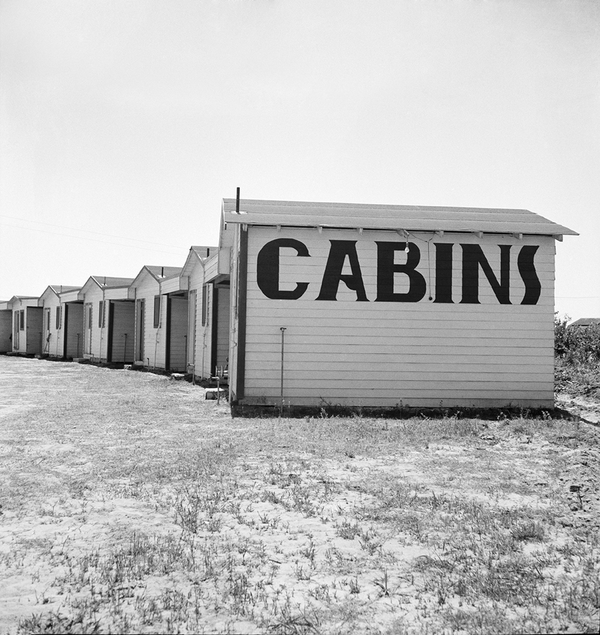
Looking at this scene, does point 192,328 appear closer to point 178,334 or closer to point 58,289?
point 178,334

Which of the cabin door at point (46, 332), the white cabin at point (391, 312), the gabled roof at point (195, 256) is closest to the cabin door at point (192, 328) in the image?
the gabled roof at point (195, 256)

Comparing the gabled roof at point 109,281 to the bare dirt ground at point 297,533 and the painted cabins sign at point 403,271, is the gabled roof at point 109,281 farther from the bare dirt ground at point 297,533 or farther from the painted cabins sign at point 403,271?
the bare dirt ground at point 297,533

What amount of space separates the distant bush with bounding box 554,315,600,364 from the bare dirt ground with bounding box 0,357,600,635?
14.9 m

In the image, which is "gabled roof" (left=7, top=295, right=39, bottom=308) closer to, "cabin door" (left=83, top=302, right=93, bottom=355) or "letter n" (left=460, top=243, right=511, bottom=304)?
"cabin door" (left=83, top=302, right=93, bottom=355)

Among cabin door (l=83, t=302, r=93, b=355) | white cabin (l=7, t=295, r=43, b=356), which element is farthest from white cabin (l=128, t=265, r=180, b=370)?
white cabin (l=7, t=295, r=43, b=356)

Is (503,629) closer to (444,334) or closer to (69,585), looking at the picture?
(69,585)

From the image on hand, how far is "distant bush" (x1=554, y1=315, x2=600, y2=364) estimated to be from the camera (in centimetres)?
2327

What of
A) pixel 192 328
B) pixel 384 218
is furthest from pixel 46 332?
pixel 384 218

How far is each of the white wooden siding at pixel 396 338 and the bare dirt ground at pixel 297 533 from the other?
357 cm

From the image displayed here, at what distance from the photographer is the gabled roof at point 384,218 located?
1323cm

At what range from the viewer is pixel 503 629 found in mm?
3492

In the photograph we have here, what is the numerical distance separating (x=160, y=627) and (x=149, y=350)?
22.4 m

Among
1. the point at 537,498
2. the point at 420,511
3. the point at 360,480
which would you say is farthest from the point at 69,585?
the point at 537,498

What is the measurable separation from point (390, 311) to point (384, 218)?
2171mm
